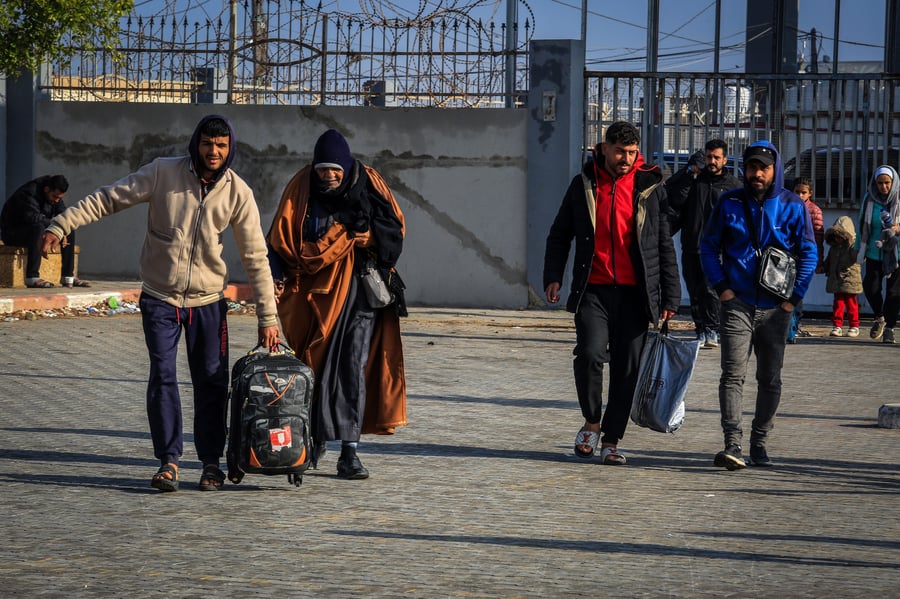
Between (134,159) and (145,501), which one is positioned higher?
(134,159)

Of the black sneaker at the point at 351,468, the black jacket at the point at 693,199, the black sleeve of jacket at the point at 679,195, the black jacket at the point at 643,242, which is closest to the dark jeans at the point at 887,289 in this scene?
the black jacket at the point at 693,199

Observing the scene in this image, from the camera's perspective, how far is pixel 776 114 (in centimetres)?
1833

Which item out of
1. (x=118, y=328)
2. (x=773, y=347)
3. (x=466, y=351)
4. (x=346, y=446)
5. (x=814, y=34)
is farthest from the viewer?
(x=814, y=34)

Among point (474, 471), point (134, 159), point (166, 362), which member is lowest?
point (474, 471)

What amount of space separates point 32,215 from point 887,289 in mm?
10335

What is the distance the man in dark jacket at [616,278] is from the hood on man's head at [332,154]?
1.45 m

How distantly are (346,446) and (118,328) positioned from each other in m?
8.31

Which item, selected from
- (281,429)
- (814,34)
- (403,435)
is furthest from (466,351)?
(814,34)

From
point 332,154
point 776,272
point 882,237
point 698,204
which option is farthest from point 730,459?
point 882,237

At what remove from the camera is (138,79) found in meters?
19.6

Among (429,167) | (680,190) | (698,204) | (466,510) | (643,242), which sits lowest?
(466,510)

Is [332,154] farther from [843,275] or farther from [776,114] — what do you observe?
[776,114]

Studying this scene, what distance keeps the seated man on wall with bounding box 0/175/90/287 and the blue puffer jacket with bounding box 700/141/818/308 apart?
455 inches

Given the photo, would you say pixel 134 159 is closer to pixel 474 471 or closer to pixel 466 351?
pixel 466 351
